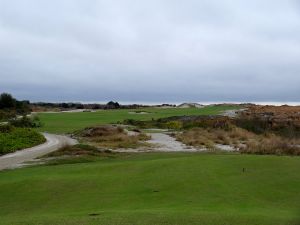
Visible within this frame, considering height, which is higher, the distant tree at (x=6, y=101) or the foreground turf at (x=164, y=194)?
the distant tree at (x=6, y=101)

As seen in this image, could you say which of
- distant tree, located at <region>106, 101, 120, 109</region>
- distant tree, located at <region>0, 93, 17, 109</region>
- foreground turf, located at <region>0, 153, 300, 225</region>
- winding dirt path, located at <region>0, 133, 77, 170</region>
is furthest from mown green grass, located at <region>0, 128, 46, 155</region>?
distant tree, located at <region>106, 101, 120, 109</region>

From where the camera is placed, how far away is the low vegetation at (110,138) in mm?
46581

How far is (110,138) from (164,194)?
36.9 m

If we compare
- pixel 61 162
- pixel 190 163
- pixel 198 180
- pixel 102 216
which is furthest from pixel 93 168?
pixel 102 216

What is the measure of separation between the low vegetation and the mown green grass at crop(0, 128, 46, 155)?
502cm

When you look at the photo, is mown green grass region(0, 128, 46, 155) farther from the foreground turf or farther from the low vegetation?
the foreground turf

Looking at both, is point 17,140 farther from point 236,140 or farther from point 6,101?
point 6,101

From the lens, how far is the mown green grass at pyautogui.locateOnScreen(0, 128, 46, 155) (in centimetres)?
4141

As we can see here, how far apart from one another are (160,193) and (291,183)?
161 inches

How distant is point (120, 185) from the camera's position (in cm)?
1722

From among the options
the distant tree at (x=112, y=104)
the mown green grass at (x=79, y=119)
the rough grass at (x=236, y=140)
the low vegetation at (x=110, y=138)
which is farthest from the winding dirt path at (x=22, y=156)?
the distant tree at (x=112, y=104)

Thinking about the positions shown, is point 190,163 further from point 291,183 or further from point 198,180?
point 291,183

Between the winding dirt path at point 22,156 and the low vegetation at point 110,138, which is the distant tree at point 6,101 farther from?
the winding dirt path at point 22,156

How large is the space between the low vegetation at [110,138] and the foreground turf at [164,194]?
2428 centimetres
